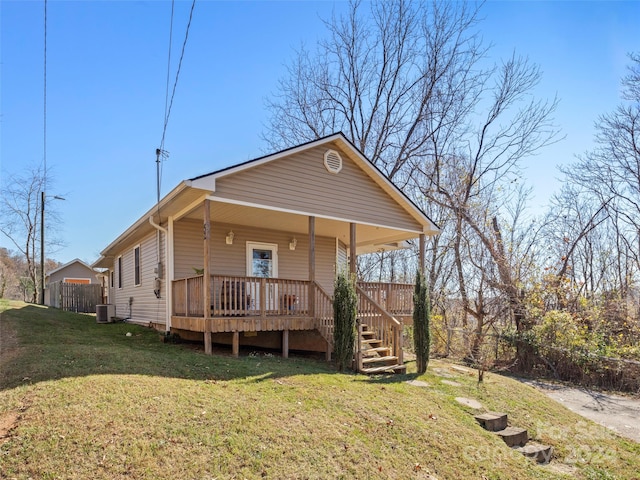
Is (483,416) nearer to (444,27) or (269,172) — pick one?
(269,172)

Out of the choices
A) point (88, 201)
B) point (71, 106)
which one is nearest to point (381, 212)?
point (71, 106)

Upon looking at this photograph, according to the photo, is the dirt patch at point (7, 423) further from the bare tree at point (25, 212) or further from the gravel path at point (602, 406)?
the bare tree at point (25, 212)

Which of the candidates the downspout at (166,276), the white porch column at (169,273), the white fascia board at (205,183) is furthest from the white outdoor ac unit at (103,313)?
the white fascia board at (205,183)

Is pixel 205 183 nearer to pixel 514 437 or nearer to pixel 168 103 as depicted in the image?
pixel 168 103

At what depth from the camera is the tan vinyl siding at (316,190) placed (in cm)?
891

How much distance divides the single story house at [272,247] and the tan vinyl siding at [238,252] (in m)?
0.03

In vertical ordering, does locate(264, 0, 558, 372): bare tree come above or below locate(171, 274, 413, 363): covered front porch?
above

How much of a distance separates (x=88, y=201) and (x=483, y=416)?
17655mm

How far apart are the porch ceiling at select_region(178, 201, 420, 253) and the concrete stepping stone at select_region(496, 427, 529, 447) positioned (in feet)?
19.4

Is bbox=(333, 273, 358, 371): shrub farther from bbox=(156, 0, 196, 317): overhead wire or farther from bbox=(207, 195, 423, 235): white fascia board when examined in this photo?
bbox=(156, 0, 196, 317): overhead wire

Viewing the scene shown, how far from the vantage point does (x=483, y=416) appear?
20.8 feet

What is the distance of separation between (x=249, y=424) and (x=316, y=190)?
6371mm

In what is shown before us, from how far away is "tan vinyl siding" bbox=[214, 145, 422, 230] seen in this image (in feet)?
29.2

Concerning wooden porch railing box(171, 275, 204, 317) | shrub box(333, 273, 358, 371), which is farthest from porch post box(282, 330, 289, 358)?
wooden porch railing box(171, 275, 204, 317)
